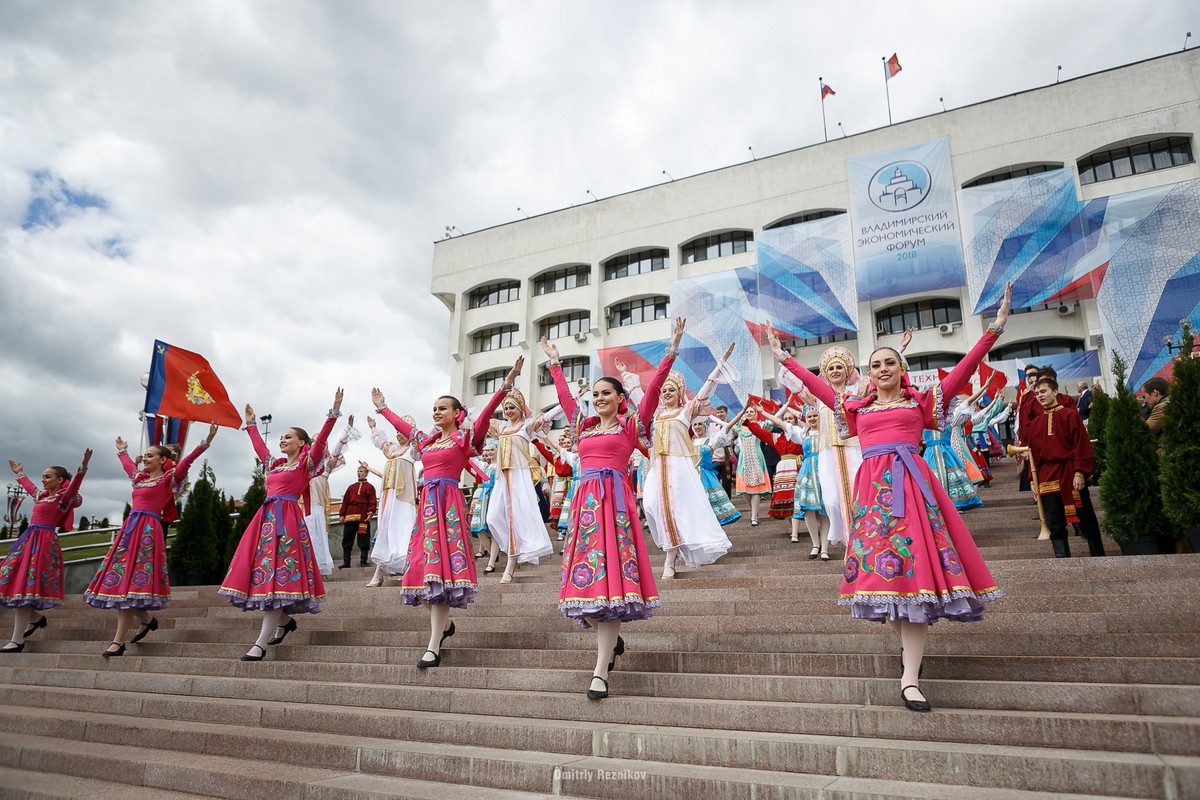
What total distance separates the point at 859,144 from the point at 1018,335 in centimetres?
907

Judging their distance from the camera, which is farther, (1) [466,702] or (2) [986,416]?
(2) [986,416]

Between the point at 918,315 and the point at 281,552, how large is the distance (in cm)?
2528

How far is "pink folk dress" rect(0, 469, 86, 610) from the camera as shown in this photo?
8.59 meters

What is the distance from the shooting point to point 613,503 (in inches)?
205

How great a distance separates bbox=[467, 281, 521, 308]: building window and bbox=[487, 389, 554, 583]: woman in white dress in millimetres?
26247

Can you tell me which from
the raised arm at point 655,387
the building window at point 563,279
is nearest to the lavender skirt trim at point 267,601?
the raised arm at point 655,387

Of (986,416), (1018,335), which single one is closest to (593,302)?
(1018,335)

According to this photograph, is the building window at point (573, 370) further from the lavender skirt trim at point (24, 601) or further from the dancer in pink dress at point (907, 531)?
the dancer in pink dress at point (907, 531)

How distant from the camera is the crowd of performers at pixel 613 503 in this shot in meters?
4.33

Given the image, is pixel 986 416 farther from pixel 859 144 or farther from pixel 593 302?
pixel 593 302

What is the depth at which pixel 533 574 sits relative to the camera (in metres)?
9.05

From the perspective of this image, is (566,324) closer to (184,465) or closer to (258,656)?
(184,465)

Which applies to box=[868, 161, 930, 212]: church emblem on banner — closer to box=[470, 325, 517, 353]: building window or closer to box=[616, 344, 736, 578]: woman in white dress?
box=[470, 325, 517, 353]: building window

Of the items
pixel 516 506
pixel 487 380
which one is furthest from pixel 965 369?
pixel 487 380
